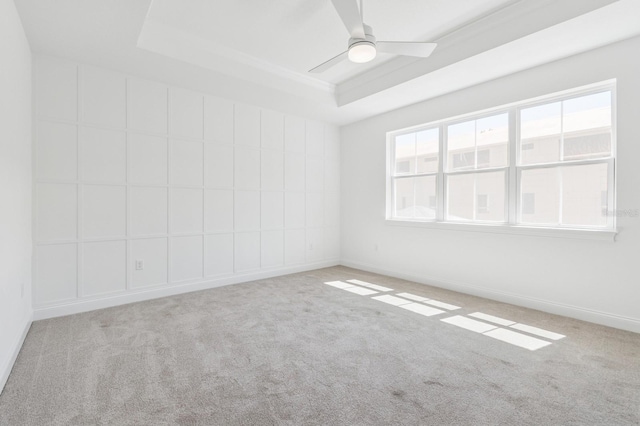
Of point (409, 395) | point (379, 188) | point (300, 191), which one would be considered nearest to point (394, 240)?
point (379, 188)

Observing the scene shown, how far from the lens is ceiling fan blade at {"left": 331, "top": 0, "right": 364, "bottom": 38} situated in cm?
220

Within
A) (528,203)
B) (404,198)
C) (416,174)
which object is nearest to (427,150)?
(416,174)

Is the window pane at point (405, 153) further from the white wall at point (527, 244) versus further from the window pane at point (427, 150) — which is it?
the white wall at point (527, 244)

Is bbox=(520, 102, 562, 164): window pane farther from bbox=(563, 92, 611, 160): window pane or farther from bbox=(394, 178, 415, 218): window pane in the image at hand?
bbox=(394, 178, 415, 218): window pane

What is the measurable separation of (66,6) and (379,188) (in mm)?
4365

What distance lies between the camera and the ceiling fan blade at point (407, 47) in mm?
2709

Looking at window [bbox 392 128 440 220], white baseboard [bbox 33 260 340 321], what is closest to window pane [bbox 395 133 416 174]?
window [bbox 392 128 440 220]

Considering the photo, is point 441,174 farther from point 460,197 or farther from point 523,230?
point 523,230

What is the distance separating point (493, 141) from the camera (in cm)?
399

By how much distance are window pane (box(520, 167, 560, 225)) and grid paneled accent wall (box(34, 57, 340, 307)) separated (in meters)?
3.24

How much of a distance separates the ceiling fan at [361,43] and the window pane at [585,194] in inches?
82.2

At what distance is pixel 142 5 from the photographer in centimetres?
248

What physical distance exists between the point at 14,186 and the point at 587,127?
5279 millimetres

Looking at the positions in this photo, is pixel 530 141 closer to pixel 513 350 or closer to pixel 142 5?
pixel 513 350
